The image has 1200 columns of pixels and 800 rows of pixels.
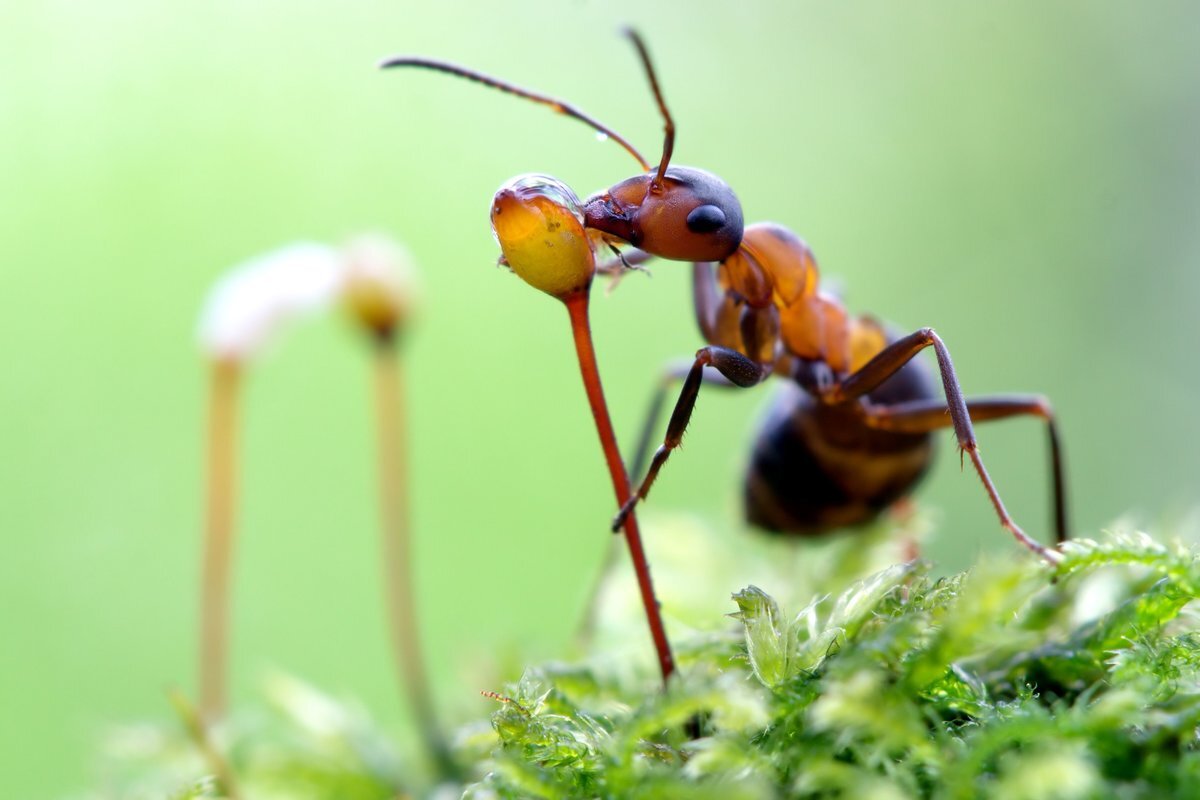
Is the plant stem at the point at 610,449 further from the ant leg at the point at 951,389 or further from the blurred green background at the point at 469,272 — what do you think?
the blurred green background at the point at 469,272

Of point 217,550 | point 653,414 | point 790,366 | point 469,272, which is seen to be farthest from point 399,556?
point 469,272

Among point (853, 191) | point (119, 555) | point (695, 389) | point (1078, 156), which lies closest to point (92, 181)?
point (119, 555)

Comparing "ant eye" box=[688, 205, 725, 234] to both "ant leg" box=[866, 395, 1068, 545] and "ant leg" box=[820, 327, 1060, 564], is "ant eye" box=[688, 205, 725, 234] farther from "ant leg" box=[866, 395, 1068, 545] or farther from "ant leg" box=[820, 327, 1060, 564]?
"ant leg" box=[866, 395, 1068, 545]

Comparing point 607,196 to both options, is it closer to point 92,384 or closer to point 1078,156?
point 92,384

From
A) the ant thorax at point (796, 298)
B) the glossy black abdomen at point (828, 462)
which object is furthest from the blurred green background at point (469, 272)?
the ant thorax at point (796, 298)

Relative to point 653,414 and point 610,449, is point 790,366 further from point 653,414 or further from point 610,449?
point 610,449

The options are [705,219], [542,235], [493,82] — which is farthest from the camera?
[705,219]
